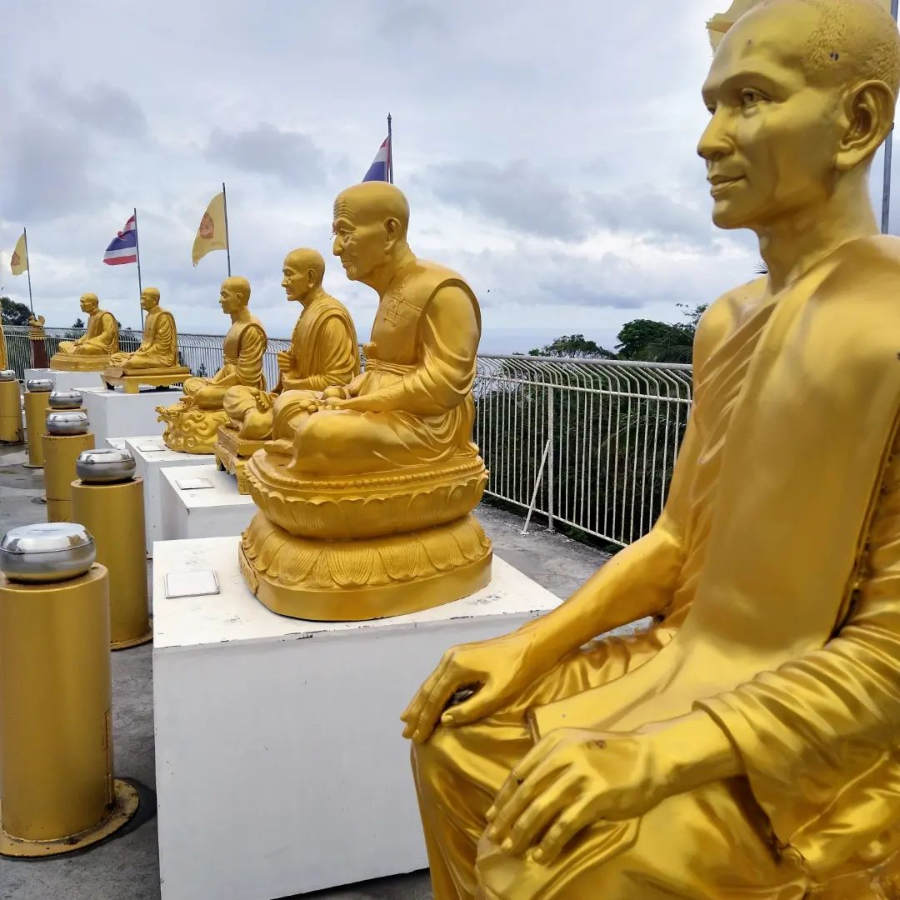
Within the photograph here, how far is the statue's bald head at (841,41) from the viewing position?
979mm

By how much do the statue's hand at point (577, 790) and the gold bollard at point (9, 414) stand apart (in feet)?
33.1

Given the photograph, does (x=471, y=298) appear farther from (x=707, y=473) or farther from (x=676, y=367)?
(x=676, y=367)

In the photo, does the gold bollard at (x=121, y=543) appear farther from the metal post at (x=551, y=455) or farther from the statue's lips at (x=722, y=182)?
the statue's lips at (x=722, y=182)

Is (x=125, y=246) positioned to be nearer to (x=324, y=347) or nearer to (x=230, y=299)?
(x=230, y=299)

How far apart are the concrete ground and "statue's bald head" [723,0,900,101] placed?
215 cm

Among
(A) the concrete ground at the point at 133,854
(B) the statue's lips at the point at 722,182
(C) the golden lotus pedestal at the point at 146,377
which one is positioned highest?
(B) the statue's lips at the point at 722,182

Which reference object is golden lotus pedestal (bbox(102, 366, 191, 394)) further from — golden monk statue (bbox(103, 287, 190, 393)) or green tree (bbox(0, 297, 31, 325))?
green tree (bbox(0, 297, 31, 325))

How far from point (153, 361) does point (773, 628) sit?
24.4ft

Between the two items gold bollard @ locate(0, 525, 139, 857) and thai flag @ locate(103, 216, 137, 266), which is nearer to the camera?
gold bollard @ locate(0, 525, 139, 857)

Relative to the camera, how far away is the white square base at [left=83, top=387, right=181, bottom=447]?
7301 millimetres

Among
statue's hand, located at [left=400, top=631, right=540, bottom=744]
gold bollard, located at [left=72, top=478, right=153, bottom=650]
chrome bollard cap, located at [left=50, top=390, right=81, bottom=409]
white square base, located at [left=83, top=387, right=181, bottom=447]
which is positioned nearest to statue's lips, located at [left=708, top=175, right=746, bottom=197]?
statue's hand, located at [left=400, top=631, right=540, bottom=744]

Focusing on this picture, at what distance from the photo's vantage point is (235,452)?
4.27m

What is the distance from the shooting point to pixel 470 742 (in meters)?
1.16

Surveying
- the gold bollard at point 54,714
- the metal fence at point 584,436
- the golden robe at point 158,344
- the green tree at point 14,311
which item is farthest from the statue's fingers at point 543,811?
the green tree at point 14,311
